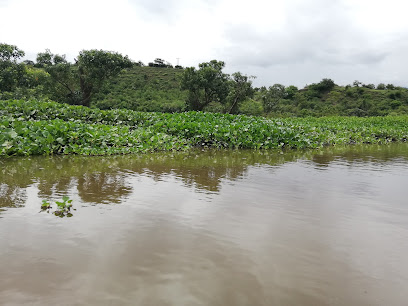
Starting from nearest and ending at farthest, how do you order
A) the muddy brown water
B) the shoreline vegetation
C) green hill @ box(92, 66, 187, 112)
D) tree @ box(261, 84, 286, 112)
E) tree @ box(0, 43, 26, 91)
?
1. the muddy brown water
2. the shoreline vegetation
3. tree @ box(0, 43, 26, 91)
4. green hill @ box(92, 66, 187, 112)
5. tree @ box(261, 84, 286, 112)

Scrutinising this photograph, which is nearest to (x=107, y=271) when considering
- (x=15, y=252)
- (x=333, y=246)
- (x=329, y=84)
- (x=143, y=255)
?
(x=143, y=255)

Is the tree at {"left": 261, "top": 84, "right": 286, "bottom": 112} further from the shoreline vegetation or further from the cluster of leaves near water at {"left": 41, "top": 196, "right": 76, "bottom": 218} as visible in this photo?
the cluster of leaves near water at {"left": 41, "top": 196, "right": 76, "bottom": 218}

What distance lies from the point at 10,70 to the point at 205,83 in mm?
18400

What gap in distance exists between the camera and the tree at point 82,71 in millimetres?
31203

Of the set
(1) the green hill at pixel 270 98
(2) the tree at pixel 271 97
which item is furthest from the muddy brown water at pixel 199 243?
(2) the tree at pixel 271 97

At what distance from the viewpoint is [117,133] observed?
970cm

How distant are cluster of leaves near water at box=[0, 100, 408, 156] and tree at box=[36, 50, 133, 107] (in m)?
20.8

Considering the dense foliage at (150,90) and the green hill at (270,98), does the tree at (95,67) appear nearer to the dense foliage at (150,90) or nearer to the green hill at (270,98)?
the dense foliage at (150,90)

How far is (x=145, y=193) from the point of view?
440 centimetres

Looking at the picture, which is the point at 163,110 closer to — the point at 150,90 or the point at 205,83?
the point at 205,83

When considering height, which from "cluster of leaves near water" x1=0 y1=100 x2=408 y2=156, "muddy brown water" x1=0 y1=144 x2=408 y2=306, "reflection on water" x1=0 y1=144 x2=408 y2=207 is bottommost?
"muddy brown water" x1=0 y1=144 x2=408 y2=306

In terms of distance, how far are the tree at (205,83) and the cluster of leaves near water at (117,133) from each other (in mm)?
19054

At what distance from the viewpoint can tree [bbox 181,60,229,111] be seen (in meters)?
33.1

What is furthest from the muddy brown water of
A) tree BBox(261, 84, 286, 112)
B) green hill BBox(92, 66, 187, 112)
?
tree BBox(261, 84, 286, 112)
